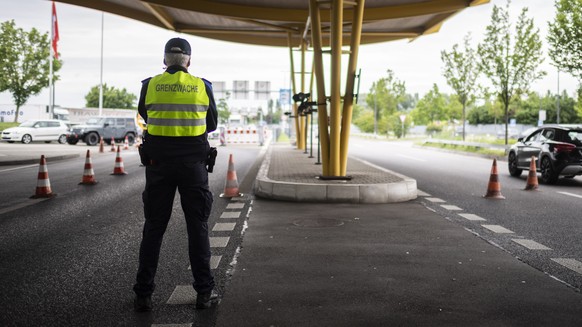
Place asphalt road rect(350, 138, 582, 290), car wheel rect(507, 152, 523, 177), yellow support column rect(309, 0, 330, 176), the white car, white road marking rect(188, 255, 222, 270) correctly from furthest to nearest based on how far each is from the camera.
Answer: the white car
car wheel rect(507, 152, 523, 177)
yellow support column rect(309, 0, 330, 176)
asphalt road rect(350, 138, 582, 290)
white road marking rect(188, 255, 222, 270)

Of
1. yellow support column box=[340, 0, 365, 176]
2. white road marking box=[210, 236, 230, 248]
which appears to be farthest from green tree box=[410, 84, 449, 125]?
white road marking box=[210, 236, 230, 248]

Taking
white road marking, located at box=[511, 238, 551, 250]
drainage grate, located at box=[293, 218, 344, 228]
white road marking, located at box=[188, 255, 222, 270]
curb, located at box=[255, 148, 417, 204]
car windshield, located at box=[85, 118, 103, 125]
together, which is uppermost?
car windshield, located at box=[85, 118, 103, 125]

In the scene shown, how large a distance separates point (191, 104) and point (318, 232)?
3.50 m

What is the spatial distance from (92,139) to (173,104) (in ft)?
111

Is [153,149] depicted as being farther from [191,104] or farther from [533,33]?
[533,33]

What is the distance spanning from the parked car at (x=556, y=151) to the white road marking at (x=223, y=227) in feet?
31.2

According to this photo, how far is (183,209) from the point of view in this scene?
4.22 meters

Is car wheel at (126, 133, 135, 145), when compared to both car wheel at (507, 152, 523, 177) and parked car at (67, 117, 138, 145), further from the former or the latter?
car wheel at (507, 152, 523, 177)

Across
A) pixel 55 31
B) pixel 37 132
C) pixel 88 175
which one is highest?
pixel 55 31

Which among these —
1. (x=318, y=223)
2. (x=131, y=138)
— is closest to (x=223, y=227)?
(x=318, y=223)

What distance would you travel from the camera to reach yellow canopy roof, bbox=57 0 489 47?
2162cm

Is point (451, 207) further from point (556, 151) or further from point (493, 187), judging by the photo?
point (556, 151)

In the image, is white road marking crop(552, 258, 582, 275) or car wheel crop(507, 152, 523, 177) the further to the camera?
car wheel crop(507, 152, 523, 177)

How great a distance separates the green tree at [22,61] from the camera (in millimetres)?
50188
